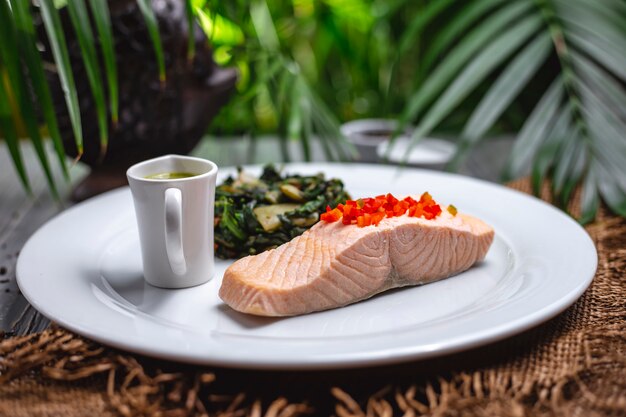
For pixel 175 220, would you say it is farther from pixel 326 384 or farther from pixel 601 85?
pixel 601 85

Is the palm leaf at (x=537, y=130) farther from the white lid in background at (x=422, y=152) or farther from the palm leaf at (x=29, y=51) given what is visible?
the palm leaf at (x=29, y=51)

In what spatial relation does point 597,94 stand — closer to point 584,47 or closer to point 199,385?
point 584,47

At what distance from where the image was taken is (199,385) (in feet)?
4.53

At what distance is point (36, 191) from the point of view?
3.09 m

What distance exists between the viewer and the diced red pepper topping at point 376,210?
189 cm

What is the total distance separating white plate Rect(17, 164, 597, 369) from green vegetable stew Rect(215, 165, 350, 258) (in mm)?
110

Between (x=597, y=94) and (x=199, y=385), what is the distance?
2.19 metres

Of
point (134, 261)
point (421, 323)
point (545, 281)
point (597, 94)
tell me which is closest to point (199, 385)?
point (421, 323)

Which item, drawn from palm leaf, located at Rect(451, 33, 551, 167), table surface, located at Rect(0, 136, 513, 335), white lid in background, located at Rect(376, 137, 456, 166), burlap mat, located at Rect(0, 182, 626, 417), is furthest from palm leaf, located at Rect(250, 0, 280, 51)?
burlap mat, located at Rect(0, 182, 626, 417)

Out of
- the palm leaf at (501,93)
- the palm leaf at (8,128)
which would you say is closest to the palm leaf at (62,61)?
the palm leaf at (8,128)

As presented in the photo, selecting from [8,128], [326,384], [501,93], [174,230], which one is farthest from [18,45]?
[501,93]

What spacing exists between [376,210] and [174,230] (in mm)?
583

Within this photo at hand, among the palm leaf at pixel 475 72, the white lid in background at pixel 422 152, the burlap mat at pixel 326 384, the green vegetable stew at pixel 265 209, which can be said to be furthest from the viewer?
the white lid in background at pixel 422 152

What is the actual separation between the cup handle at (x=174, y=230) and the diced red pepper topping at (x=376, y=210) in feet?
1.37
